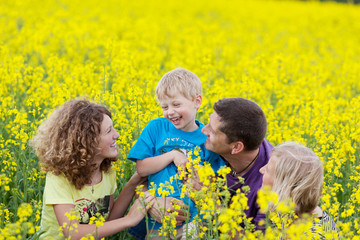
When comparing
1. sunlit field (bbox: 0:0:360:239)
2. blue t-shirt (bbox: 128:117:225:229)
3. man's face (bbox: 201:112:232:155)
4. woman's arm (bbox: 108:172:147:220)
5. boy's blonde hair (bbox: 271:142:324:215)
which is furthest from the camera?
sunlit field (bbox: 0:0:360:239)

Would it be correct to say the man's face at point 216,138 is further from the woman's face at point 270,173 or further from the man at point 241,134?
the woman's face at point 270,173

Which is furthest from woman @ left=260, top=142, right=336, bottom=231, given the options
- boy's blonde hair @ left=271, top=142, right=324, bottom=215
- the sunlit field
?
the sunlit field

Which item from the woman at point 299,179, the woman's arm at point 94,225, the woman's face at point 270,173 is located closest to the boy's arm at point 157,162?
the woman's arm at point 94,225

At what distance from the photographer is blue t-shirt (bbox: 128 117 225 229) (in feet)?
12.6

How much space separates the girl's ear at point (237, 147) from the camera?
12.2 feet

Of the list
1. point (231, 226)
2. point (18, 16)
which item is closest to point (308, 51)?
point (18, 16)

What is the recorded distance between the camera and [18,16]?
1315 centimetres

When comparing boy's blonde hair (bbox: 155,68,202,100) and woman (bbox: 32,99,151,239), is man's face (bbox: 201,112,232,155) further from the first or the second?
woman (bbox: 32,99,151,239)

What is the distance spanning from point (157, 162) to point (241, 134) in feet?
2.34

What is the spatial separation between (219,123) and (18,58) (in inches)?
147

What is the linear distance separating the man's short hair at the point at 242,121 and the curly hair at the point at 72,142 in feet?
3.31

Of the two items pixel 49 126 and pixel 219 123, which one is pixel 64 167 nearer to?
pixel 49 126

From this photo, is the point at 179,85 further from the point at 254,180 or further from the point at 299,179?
the point at 299,179

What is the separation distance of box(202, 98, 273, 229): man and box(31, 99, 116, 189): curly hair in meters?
0.91
